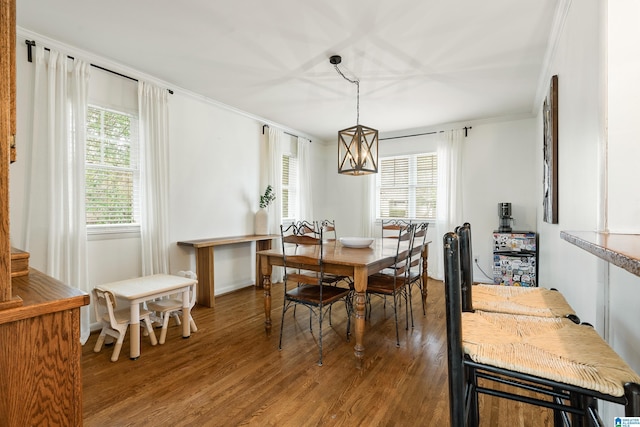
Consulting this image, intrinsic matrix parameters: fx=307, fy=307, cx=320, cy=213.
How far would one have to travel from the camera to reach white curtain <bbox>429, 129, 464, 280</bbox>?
15.8ft

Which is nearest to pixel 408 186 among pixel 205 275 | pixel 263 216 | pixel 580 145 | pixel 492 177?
pixel 492 177

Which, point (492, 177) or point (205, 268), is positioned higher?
point (492, 177)

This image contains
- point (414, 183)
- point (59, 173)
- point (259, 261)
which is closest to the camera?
point (59, 173)

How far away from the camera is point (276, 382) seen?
2.03m

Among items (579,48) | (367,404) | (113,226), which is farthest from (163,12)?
(367,404)

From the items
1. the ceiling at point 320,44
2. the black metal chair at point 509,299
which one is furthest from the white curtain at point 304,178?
the black metal chair at point 509,299

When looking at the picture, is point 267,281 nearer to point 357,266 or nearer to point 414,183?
point 357,266

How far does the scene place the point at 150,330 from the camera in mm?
2553

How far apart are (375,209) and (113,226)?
13.5 feet

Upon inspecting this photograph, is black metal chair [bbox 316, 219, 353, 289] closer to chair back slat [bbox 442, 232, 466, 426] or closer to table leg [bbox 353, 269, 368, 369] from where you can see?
table leg [bbox 353, 269, 368, 369]

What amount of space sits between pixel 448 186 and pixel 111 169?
14.8 feet

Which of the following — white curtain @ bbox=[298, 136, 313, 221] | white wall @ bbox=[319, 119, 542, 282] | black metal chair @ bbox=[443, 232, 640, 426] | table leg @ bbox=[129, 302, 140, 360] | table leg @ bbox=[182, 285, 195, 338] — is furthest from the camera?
white curtain @ bbox=[298, 136, 313, 221]

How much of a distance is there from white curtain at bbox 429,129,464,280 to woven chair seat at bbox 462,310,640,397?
3895mm

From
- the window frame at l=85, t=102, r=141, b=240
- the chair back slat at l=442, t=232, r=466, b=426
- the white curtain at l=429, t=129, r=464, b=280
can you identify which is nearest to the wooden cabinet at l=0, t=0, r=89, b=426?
the chair back slat at l=442, t=232, r=466, b=426
